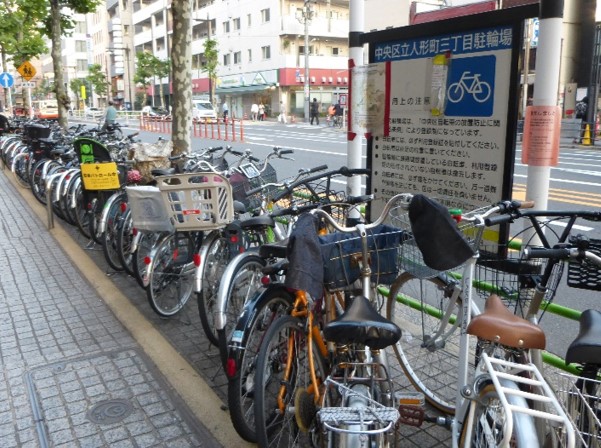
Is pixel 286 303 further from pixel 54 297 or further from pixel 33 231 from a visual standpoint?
pixel 33 231

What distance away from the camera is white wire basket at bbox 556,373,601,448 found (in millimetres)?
1812

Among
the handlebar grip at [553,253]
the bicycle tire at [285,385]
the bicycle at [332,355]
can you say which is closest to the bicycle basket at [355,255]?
the bicycle at [332,355]

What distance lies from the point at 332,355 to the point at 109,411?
1528 millimetres

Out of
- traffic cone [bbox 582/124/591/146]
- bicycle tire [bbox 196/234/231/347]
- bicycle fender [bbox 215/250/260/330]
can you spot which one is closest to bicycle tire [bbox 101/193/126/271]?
bicycle tire [bbox 196/234/231/347]

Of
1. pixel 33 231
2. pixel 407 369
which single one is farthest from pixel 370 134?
pixel 33 231

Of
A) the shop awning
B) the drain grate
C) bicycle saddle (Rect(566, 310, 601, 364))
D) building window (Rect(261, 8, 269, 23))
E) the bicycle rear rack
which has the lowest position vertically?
the drain grate

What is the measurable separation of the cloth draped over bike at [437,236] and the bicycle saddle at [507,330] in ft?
0.91

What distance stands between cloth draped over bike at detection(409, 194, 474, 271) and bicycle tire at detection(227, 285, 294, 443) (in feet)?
2.88

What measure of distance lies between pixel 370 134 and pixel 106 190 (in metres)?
3.52

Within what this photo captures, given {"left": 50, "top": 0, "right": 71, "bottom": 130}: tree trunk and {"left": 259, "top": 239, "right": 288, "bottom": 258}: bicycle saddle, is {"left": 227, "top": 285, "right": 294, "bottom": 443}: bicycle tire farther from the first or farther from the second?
{"left": 50, "top": 0, "right": 71, "bottom": 130}: tree trunk

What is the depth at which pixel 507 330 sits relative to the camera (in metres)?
2.05

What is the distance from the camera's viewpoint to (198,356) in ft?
13.7

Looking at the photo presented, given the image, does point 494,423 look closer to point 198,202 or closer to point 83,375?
point 198,202

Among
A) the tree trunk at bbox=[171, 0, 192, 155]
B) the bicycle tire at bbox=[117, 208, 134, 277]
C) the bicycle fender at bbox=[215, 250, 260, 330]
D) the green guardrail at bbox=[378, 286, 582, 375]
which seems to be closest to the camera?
the green guardrail at bbox=[378, 286, 582, 375]
